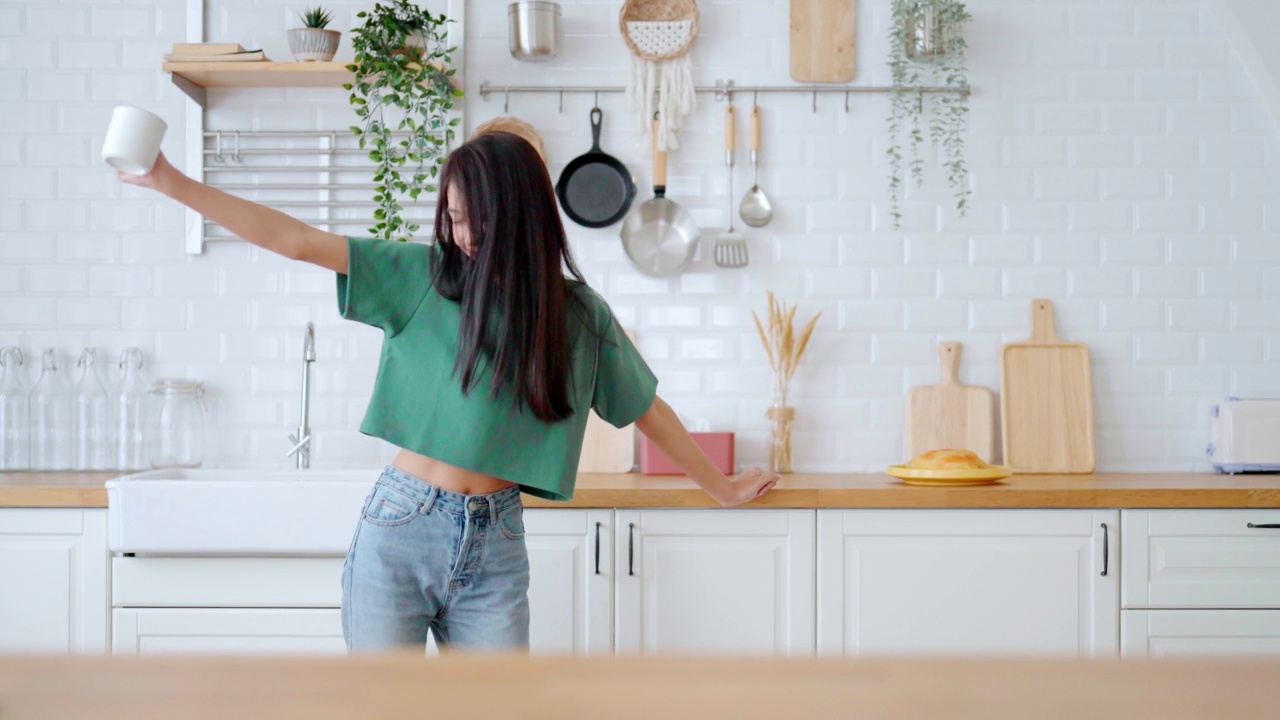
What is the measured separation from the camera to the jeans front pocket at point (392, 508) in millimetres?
1741

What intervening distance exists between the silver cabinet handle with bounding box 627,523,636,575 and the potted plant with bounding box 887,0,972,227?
1213 mm

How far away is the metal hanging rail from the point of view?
3.28 metres

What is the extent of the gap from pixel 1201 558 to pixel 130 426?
2.83m

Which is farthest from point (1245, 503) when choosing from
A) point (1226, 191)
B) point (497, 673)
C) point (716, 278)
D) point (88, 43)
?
point (88, 43)

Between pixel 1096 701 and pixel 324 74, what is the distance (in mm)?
3199

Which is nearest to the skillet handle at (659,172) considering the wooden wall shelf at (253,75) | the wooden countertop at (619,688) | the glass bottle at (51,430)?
the wooden wall shelf at (253,75)

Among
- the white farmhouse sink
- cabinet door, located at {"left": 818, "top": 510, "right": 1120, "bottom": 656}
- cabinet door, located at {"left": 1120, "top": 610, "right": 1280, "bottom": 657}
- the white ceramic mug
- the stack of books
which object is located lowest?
cabinet door, located at {"left": 1120, "top": 610, "right": 1280, "bottom": 657}

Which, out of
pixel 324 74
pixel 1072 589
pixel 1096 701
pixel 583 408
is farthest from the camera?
pixel 324 74

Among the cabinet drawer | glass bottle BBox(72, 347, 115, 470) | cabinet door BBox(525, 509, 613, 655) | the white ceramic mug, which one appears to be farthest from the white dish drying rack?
the cabinet drawer

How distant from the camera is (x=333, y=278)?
326 centimetres

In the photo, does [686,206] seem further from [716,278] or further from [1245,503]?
[1245,503]

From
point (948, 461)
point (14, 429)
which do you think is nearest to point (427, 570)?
point (948, 461)

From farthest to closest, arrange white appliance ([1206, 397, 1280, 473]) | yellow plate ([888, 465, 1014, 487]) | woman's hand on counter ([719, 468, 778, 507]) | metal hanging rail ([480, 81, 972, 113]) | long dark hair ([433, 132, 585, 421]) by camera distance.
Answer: metal hanging rail ([480, 81, 972, 113]) < white appliance ([1206, 397, 1280, 473]) < yellow plate ([888, 465, 1014, 487]) < woman's hand on counter ([719, 468, 778, 507]) < long dark hair ([433, 132, 585, 421])

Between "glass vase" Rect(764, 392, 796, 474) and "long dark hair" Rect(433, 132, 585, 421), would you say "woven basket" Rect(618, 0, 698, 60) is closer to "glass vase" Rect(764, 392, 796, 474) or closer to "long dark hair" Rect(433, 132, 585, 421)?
"glass vase" Rect(764, 392, 796, 474)
